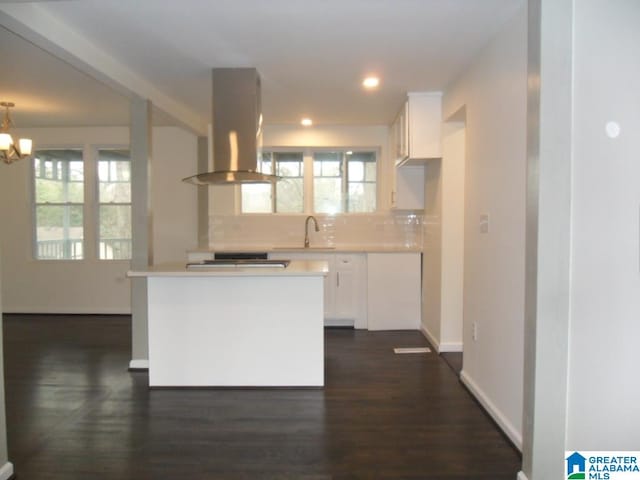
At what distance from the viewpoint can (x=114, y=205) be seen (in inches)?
216

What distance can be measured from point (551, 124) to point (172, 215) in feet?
15.5

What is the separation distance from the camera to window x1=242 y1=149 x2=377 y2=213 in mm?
5398

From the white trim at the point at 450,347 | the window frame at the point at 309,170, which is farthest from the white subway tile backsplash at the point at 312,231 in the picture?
the white trim at the point at 450,347

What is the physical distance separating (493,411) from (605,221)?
140 centimetres

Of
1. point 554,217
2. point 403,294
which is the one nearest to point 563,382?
point 554,217

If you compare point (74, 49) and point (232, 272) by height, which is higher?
point (74, 49)

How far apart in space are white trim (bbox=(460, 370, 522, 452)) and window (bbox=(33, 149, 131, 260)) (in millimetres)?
4573

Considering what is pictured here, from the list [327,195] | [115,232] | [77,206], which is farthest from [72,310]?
[327,195]

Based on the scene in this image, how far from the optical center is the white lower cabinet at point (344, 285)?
15.5 feet

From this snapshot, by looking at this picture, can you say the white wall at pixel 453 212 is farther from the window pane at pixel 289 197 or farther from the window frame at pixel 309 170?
the window pane at pixel 289 197

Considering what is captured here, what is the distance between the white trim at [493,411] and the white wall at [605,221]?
1.54 feet

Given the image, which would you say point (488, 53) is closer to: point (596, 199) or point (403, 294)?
point (596, 199)

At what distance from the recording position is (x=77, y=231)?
5516 millimetres

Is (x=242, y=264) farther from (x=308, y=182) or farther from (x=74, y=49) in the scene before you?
(x=308, y=182)
